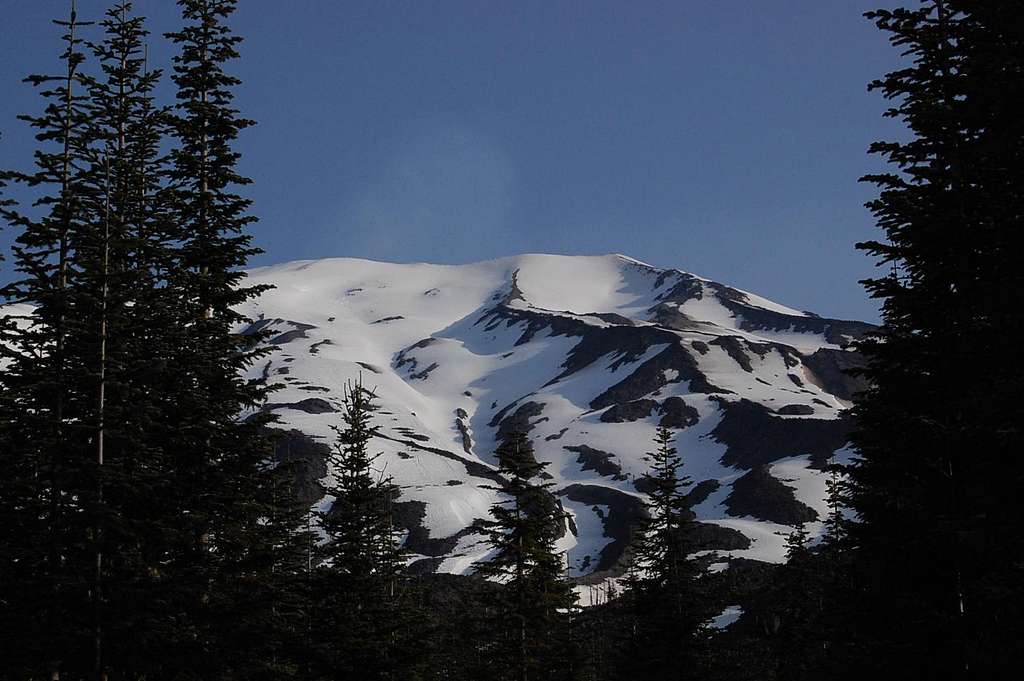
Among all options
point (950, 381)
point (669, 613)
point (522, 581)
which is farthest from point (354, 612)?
point (950, 381)

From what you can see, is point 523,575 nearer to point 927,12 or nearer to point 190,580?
point 190,580

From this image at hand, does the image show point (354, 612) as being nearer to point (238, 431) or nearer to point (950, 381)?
point (238, 431)

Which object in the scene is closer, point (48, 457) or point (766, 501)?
point (48, 457)

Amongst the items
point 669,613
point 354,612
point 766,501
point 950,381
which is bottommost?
point 669,613

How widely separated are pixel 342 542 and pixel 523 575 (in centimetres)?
771

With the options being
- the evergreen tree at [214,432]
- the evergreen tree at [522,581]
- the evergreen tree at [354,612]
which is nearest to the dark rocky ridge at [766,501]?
the evergreen tree at [522,581]

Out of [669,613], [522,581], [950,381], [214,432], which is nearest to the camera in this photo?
[950,381]

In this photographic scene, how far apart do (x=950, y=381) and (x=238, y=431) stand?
16525 millimetres

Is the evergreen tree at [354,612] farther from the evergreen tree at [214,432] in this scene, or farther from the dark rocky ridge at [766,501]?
the dark rocky ridge at [766,501]

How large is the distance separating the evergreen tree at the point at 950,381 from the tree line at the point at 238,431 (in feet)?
0.18

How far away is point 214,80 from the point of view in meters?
25.9

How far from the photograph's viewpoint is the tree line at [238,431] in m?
15.0

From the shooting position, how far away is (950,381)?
17.1 meters

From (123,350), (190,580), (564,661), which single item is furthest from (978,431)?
(564,661)
